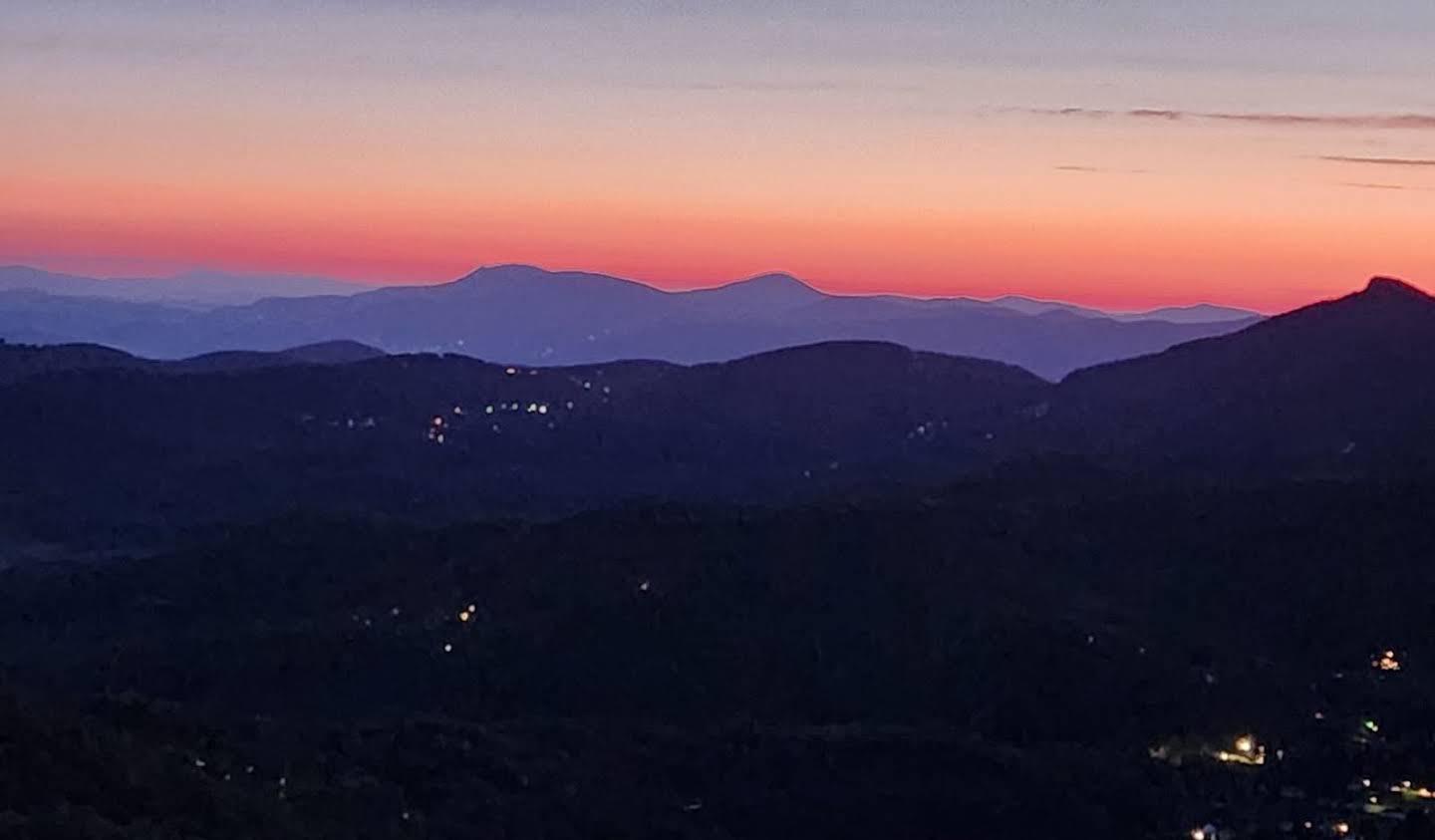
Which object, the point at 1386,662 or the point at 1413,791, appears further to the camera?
the point at 1386,662

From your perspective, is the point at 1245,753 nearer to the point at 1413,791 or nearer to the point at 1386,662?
the point at 1413,791

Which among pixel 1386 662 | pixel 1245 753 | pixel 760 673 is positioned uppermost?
pixel 1386 662

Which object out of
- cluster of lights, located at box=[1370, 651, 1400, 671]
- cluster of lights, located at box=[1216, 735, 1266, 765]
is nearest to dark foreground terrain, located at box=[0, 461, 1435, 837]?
cluster of lights, located at box=[1370, 651, 1400, 671]

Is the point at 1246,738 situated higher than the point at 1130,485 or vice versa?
the point at 1130,485

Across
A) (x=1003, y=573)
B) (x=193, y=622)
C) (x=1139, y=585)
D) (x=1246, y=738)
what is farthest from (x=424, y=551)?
(x=1246, y=738)

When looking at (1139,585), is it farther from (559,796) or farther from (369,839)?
(369,839)

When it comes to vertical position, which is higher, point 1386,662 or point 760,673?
point 1386,662

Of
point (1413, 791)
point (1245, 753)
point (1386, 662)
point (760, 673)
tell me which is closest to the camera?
point (1413, 791)

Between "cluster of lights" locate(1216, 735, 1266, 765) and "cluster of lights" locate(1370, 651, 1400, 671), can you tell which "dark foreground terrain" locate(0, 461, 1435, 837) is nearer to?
"cluster of lights" locate(1370, 651, 1400, 671)

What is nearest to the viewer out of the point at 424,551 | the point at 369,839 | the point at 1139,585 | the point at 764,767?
the point at 369,839

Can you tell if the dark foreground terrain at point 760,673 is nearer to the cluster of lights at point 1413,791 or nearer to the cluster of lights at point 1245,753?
the cluster of lights at point 1413,791

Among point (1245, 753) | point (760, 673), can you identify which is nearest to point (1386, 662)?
point (1245, 753)
